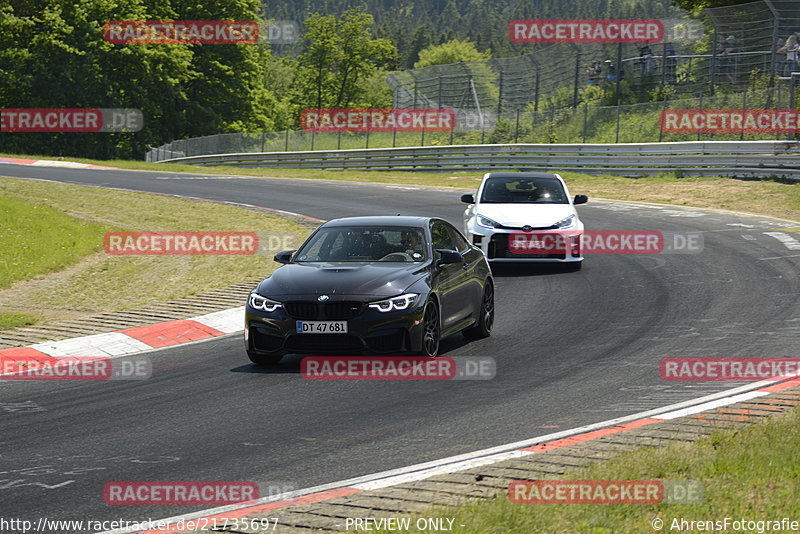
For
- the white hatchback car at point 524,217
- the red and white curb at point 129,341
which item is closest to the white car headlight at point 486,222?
the white hatchback car at point 524,217

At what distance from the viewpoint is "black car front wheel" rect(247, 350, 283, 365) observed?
1043 cm

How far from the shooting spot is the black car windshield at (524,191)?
1811 cm

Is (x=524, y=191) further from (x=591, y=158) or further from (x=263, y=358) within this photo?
(x=591, y=158)

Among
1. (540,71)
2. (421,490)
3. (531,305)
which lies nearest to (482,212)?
(531,305)

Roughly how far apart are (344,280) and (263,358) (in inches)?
43.6

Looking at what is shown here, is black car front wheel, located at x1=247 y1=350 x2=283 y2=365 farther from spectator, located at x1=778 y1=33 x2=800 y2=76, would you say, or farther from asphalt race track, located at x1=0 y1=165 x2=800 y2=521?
spectator, located at x1=778 y1=33 x2=800 y2=76

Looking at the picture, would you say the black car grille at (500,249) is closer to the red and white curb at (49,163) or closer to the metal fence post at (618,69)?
the metal fence post at (618,69)

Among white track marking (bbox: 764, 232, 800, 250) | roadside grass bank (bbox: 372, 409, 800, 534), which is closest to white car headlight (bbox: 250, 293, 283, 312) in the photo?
roadside grass bank (bbox: 372, 409, 800, 534)

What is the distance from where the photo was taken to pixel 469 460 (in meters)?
6.85

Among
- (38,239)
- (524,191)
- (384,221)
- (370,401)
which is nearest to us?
(370,401)

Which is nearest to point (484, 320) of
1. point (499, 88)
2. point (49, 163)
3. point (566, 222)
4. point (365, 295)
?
point (365, 295)

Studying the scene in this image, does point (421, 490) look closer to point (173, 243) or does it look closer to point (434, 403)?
point (434, 403)

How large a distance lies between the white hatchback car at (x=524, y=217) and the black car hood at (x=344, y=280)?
6409mm

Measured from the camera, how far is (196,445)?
745 cm
